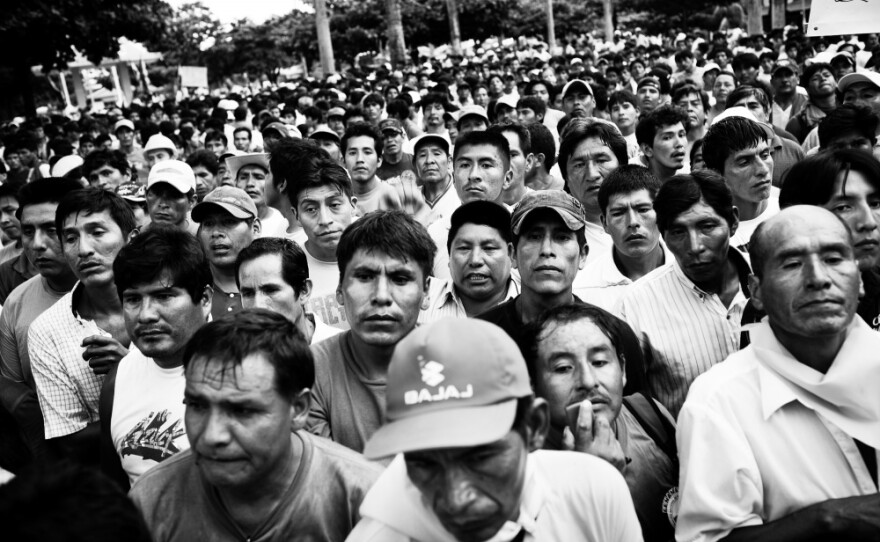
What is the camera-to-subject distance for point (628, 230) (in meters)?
4.55

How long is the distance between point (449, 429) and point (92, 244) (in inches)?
122

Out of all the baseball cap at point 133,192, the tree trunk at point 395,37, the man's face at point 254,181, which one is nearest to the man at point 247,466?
the baseball cap at point 133,192

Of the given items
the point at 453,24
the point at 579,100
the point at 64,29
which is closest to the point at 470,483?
the point at 579,100

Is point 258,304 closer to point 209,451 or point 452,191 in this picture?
point 209,451

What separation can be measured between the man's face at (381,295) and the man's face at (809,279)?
131 centimetres

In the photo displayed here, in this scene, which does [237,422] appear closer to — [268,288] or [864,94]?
[268,288]

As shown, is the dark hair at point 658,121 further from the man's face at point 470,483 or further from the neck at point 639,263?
the man's face at point 470,483

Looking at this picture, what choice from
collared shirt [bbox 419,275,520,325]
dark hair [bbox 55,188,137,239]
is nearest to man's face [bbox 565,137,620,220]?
collared shirt [bbox 419,275,520,325]

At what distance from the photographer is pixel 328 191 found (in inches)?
198

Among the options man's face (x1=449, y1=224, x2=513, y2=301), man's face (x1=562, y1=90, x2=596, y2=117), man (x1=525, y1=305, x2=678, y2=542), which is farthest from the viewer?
man's face (x1=562, y1=90, x2=596, y2=117)

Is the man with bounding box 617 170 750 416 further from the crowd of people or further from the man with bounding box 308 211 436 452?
the man with bounding box 308 211 436 452

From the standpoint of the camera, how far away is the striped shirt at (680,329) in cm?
368

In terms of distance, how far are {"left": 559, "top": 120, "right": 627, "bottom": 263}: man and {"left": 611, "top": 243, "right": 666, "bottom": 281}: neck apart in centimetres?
89

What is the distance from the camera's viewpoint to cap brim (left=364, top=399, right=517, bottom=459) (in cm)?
187
